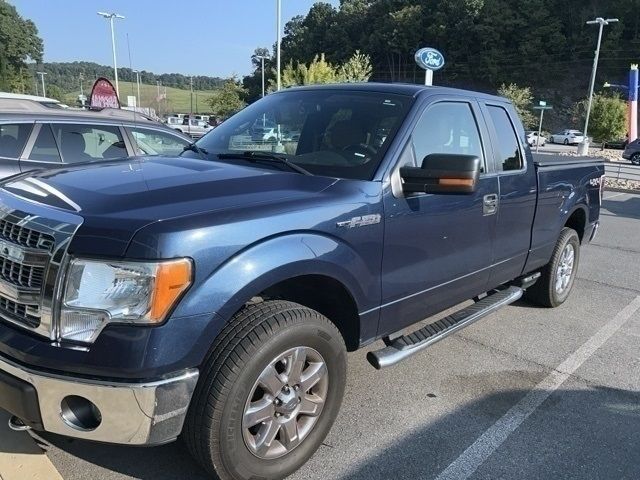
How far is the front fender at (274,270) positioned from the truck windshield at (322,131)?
511mm

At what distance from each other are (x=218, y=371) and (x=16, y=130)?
4.44 m

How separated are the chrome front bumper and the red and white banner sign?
10.0 metres

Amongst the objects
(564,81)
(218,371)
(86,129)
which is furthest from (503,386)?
(564,81)

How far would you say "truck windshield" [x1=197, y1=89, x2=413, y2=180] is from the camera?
3053 millimetres

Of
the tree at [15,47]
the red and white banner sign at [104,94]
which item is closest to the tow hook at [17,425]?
the red and white banner sign at [104,94]

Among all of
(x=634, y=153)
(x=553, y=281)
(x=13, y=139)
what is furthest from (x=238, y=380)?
(x=634, y=153)

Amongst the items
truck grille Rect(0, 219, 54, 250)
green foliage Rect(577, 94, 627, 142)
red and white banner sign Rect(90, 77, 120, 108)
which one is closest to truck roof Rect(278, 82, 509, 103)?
truck grille Rect(0, 219, 54, 250)

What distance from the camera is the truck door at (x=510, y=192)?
3912 mm

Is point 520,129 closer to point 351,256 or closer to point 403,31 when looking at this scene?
point 351,256

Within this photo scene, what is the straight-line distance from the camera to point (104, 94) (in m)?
11.2

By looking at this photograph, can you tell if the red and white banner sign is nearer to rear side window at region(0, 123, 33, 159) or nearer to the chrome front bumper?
rear side window at region(0, 123, 33, 159)

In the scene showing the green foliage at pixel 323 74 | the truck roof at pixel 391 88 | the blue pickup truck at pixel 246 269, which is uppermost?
the green foliage at pixel 323 74

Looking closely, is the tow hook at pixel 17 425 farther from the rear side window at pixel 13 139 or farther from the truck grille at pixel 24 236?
the rear side window at pixel 13 139

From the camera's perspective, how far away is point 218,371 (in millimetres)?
2199
